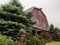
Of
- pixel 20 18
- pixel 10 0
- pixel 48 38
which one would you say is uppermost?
pixel 10 0

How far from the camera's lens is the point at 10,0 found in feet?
77.7

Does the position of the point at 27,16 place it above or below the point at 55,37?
above

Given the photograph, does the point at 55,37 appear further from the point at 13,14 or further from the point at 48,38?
the point at 13,14

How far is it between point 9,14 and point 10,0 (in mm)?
1886

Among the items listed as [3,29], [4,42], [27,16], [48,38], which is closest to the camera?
[4,42]

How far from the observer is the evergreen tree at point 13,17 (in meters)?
21.6

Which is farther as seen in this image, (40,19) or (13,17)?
(40,19)

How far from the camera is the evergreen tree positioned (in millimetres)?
21625

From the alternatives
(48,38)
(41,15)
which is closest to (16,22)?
(48,38)

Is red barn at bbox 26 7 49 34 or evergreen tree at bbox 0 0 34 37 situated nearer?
evergreen tree at bbox 0 0 34 37

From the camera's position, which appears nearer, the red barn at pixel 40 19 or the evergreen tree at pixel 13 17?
the evergreen tree at pixel 13 17

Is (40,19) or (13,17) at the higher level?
(40,19)

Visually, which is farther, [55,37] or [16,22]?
[55,37]

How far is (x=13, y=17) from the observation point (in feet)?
74.8
